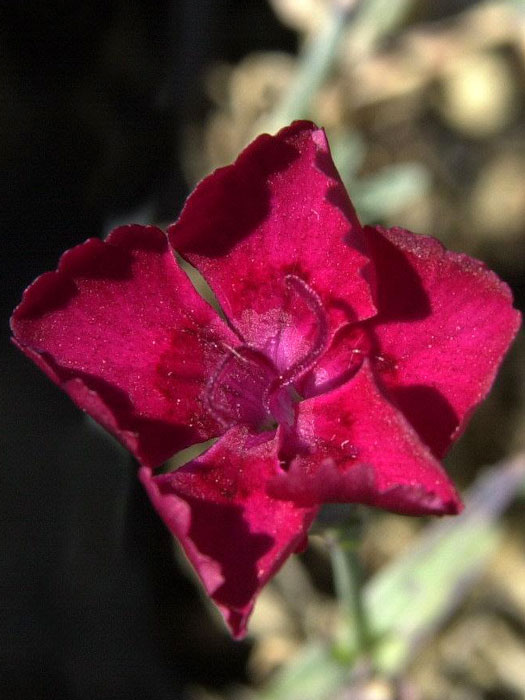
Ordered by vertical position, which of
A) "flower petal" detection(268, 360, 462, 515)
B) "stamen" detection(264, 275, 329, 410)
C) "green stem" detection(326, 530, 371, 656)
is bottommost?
"green stem" detection(326, 530, 371, 656)

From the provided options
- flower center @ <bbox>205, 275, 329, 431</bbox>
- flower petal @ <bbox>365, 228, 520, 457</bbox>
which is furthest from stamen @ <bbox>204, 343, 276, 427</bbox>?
flower petal @ <bbox>365, 228, 520, 457</bbox>

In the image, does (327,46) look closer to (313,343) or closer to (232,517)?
(313,343)

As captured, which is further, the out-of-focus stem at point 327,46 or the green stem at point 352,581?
the out-of-focus stem at point 327,46

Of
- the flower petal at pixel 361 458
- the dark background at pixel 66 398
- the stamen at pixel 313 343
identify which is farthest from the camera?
the dark background at pixel 66 398

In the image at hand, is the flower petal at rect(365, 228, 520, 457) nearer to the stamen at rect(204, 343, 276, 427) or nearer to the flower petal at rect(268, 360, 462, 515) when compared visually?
the flower petal at rect(268, 360, 462, 515)

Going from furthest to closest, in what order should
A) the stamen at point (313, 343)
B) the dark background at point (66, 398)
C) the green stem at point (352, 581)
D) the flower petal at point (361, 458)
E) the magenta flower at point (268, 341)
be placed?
the dark background at point (66, 398) → the green stem at point (352, 581) → the stamen at point (313, 343) → the magenta flower at point (268, 341) → the flower petal at point (361, 458)

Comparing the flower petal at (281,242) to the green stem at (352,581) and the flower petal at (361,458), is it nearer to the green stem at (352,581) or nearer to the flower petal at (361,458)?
the flower petal at (361,458)

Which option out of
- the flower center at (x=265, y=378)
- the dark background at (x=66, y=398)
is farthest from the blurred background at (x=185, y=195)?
the flower center at (x=265, y=378)
